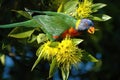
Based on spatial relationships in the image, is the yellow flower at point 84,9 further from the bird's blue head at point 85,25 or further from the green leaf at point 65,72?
the green leaf at point 65,72

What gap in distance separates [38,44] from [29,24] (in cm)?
8

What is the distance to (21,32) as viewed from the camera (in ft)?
3.65

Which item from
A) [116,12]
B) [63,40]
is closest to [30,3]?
[63,40]

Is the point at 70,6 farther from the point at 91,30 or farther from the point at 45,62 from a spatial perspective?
the point at 45,62

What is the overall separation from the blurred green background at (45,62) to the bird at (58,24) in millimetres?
112

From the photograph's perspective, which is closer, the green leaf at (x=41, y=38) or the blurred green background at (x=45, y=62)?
the green leaf at (x=41, y=38)

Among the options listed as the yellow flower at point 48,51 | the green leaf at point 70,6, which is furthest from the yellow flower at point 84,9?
the yellow flower at point 48,51

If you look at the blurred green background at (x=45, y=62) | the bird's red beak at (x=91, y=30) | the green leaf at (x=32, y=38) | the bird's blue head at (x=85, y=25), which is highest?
the bird's blue head at (x=85, y=25)

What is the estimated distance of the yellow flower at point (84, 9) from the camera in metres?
1.12

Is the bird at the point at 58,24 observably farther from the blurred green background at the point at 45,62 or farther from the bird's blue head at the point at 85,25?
the blurred green background at the point at 45,62

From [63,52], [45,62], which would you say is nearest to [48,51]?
[63,52]

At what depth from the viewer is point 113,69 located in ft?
6.93

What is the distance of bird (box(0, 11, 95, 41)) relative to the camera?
1052mm

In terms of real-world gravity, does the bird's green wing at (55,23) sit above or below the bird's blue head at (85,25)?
above
